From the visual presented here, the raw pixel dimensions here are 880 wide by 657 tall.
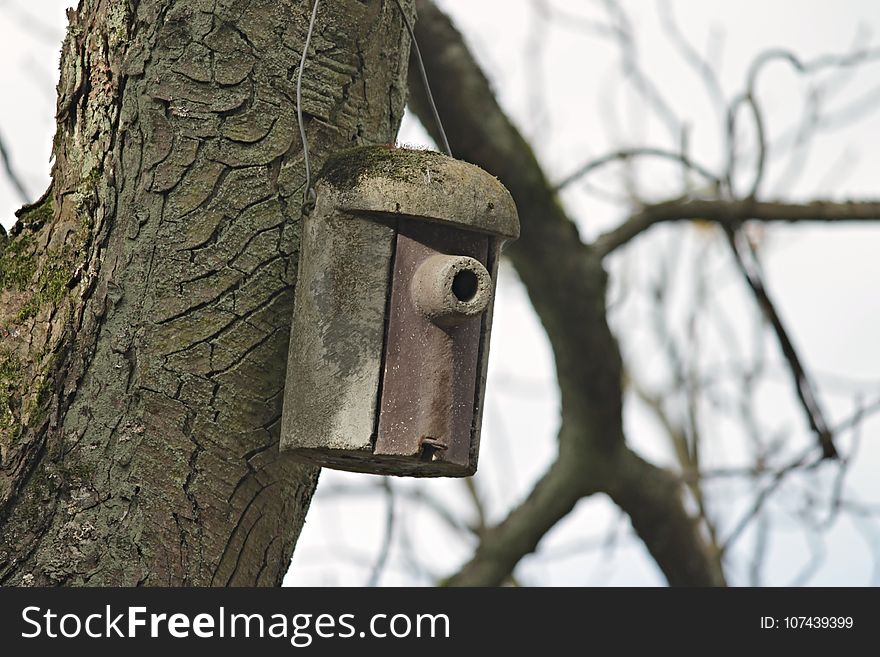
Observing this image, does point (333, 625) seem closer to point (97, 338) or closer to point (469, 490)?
point (97, 338)

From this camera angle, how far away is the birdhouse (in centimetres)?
175

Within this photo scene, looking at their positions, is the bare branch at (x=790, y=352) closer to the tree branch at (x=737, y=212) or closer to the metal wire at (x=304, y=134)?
the tree branch at (x=737, y=212)

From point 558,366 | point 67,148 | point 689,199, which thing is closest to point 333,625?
point 67,148

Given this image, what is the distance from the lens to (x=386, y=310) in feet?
5.87

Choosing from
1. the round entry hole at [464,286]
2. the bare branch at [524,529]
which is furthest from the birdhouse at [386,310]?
the bare branch at [524,529]

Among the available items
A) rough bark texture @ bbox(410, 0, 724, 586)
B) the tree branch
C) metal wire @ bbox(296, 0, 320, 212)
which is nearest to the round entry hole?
metal wire @ bbox(296, 0, 320, 212)

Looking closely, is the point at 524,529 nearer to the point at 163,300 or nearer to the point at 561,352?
the point at 561,352

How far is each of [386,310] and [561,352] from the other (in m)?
1.74

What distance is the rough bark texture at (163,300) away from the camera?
5.66 feet

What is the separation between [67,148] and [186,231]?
265 mm

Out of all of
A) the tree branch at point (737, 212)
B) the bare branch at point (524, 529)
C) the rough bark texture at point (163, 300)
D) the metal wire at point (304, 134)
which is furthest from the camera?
the bare branch at point (524, 529)

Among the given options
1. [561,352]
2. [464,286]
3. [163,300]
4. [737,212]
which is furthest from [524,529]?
[163,300]

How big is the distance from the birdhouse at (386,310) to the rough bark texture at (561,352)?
4.61 ft

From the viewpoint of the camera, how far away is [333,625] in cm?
179
